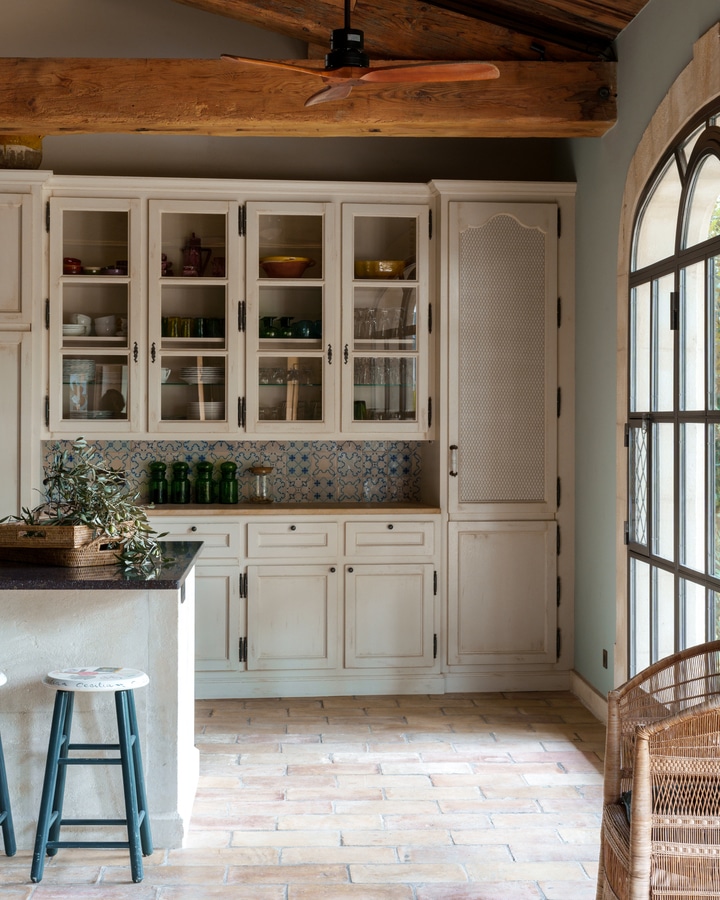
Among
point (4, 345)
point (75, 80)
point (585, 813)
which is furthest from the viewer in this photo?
point (4, 345)

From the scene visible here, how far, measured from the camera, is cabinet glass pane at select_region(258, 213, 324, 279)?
16.7ft

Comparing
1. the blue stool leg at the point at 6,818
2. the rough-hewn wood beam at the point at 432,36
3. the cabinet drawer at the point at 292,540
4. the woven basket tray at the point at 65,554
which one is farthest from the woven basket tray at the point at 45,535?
the rough-hewn wood beam at the point at 432,36

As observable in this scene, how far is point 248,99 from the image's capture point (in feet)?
13.8

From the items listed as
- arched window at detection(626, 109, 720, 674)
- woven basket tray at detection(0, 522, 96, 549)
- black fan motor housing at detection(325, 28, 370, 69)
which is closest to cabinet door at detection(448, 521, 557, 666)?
arched window at detection(626, 109, 720, 674)

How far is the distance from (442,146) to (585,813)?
370cm

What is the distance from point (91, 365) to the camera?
16.4 feet

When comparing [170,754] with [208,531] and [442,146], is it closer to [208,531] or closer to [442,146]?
[208,531]

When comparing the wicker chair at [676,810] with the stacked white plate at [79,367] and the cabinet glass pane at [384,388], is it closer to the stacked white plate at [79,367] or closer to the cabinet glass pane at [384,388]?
the cabinet glass pane at [384,388]

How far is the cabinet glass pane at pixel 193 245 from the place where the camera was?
505 cm

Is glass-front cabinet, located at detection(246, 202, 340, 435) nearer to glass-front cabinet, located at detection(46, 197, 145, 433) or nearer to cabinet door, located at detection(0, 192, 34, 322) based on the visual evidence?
glass-front cabinet, located at detection(46, 197, 145, 433)

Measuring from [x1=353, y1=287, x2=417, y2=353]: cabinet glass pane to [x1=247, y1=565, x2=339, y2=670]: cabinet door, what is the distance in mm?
1211

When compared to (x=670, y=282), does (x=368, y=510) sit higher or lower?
lower

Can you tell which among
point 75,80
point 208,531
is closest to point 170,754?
point 208,531

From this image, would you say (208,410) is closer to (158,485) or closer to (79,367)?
(158,485)
